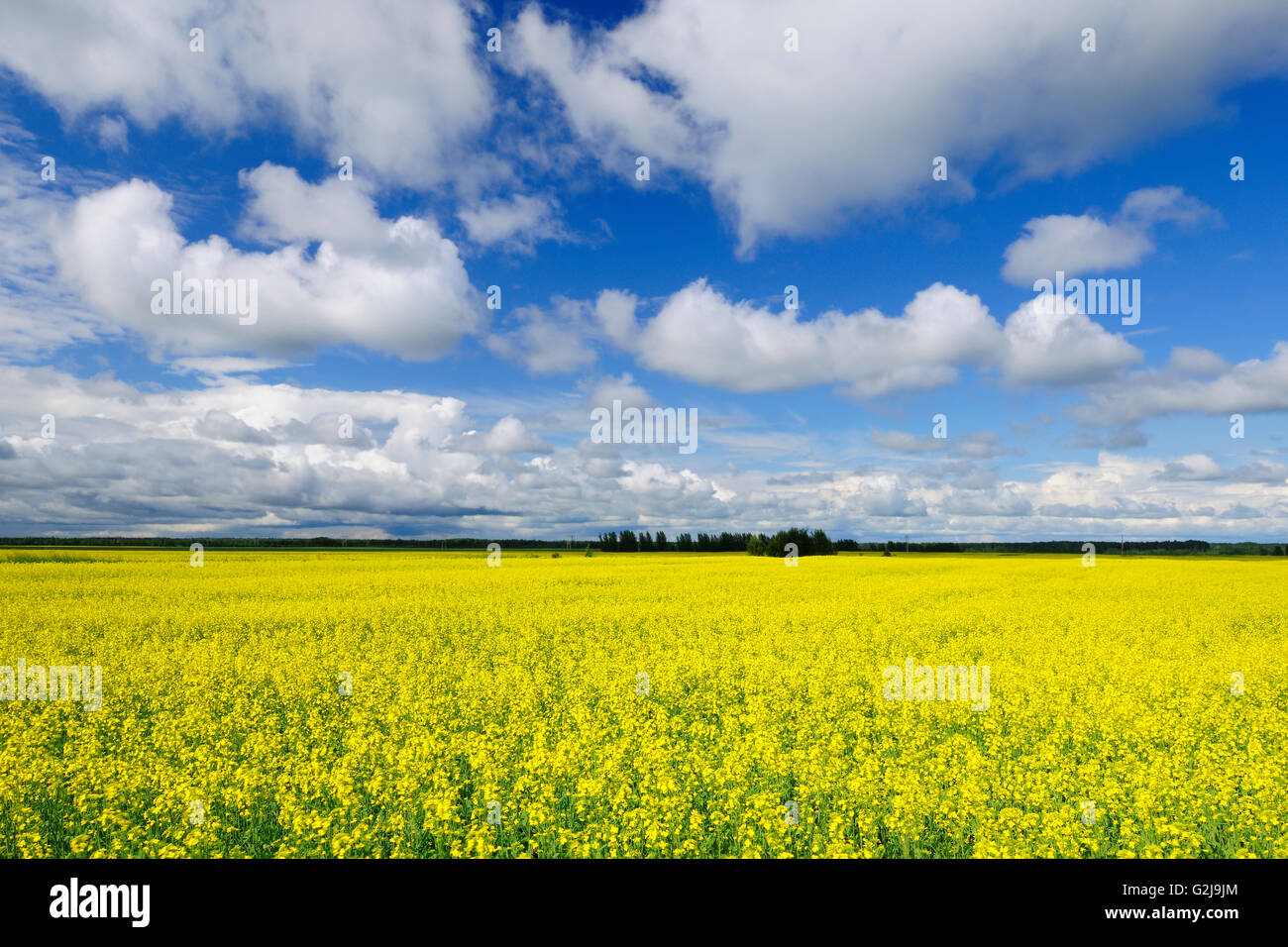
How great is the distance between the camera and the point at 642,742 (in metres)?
8.21

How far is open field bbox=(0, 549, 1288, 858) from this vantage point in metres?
6.29

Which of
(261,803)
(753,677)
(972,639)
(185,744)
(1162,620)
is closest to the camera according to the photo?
(261,803)

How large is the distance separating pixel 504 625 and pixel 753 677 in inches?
347

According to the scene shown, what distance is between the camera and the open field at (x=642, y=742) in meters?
6.29
